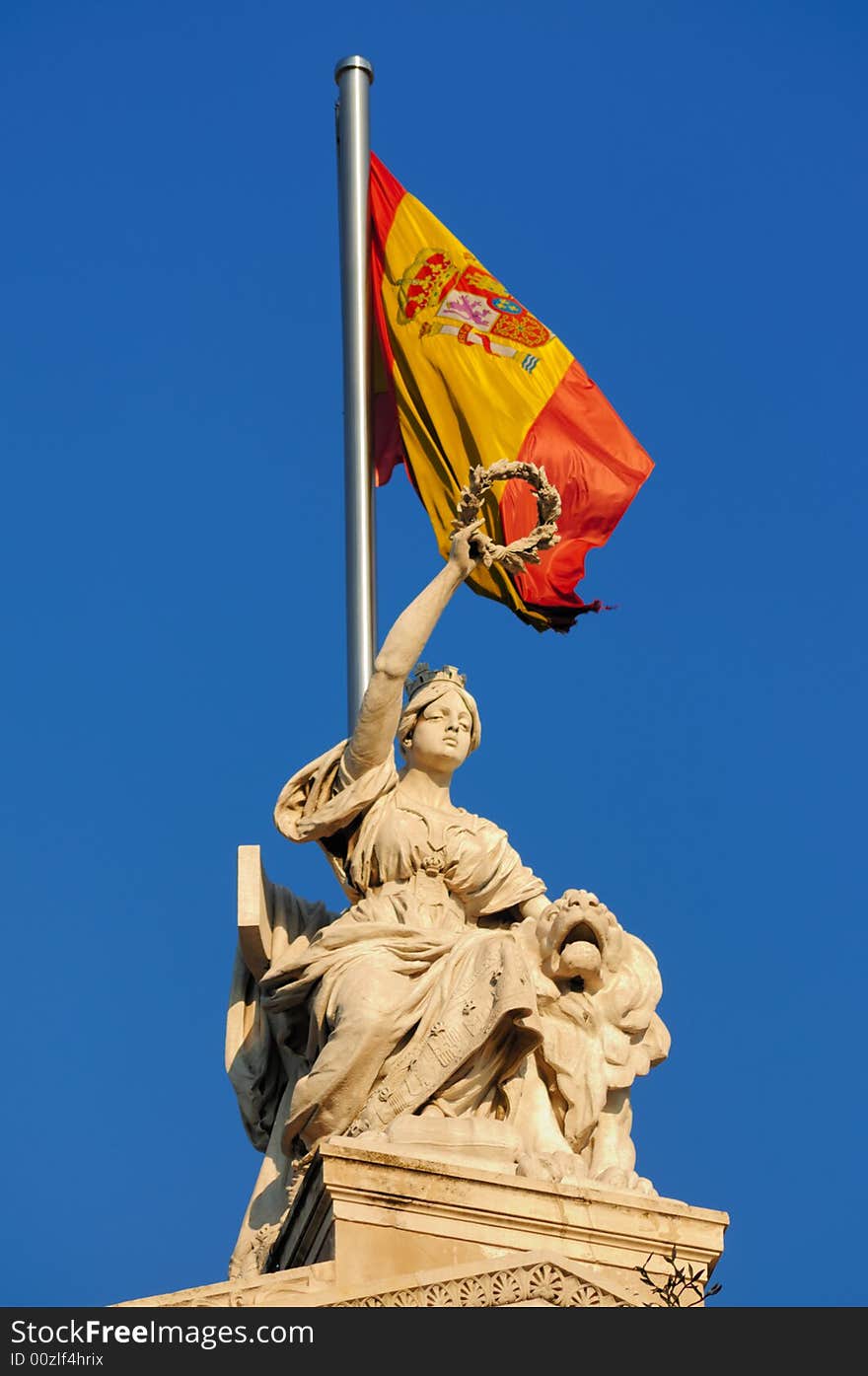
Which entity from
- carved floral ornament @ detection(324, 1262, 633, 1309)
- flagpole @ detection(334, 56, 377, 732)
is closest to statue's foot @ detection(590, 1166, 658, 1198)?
carved floral ornament @ detection(324, 1262, 633, 1309)

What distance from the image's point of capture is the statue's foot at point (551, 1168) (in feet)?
68.9

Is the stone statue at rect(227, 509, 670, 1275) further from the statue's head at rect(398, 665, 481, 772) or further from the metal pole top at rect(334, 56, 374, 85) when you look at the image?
the metal pole top at rect(334, 56, 374, 85)

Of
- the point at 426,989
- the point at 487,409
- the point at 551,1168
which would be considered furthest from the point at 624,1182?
the point at 487,409

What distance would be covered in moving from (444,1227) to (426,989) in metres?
2.15

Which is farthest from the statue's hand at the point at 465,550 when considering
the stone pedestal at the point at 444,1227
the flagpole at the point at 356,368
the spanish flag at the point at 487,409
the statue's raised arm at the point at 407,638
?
the stone pedestal at the point at 444,1227

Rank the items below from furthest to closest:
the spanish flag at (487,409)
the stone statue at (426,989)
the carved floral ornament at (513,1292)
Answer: the spanish flag at (487,409), the stone statue at (426,989), the carved floral ornament at (513,1292)

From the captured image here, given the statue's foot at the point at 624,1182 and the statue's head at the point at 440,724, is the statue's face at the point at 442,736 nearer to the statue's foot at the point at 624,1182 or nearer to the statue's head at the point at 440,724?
the statue's head at the point at 440,724

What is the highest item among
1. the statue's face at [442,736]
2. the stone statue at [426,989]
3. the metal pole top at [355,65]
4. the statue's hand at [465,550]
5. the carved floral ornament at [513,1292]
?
the metal pole top at [355,65]

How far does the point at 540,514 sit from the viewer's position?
2367cm

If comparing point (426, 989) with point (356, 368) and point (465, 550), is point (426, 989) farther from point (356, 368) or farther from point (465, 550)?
point (356, 368)

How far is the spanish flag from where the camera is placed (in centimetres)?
2788

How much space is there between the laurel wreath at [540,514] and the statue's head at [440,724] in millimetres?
1197

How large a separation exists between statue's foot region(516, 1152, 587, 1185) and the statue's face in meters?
3.79

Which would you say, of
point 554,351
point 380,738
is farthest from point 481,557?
point 554,351
